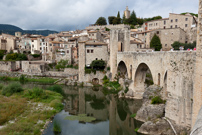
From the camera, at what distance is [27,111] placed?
58.0 ft

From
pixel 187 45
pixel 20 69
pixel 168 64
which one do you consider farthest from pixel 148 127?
pixel 20 69

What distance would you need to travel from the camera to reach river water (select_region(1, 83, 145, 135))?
49.3 ft

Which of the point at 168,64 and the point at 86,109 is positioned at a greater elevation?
the point at 168,64

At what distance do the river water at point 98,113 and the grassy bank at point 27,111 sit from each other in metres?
1.01

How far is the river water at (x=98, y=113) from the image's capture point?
15.0 m

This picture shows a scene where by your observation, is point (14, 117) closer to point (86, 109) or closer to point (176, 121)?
point (86, 109)

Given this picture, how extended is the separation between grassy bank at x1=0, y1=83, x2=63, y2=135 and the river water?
3.31ft

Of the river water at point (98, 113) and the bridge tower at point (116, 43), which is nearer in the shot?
the river water at point (98, 113)

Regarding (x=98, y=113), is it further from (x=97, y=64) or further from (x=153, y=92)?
(x=97, y=64)

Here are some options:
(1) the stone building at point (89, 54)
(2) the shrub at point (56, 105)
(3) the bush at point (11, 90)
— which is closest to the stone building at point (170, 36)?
(1) the stone building at point (89, 54)

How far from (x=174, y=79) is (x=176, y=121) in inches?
117

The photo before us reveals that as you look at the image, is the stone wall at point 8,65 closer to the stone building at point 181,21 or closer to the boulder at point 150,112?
the boulder at point 150,112

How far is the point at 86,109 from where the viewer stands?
20844 mm

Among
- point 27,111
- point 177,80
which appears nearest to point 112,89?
point 27,111
